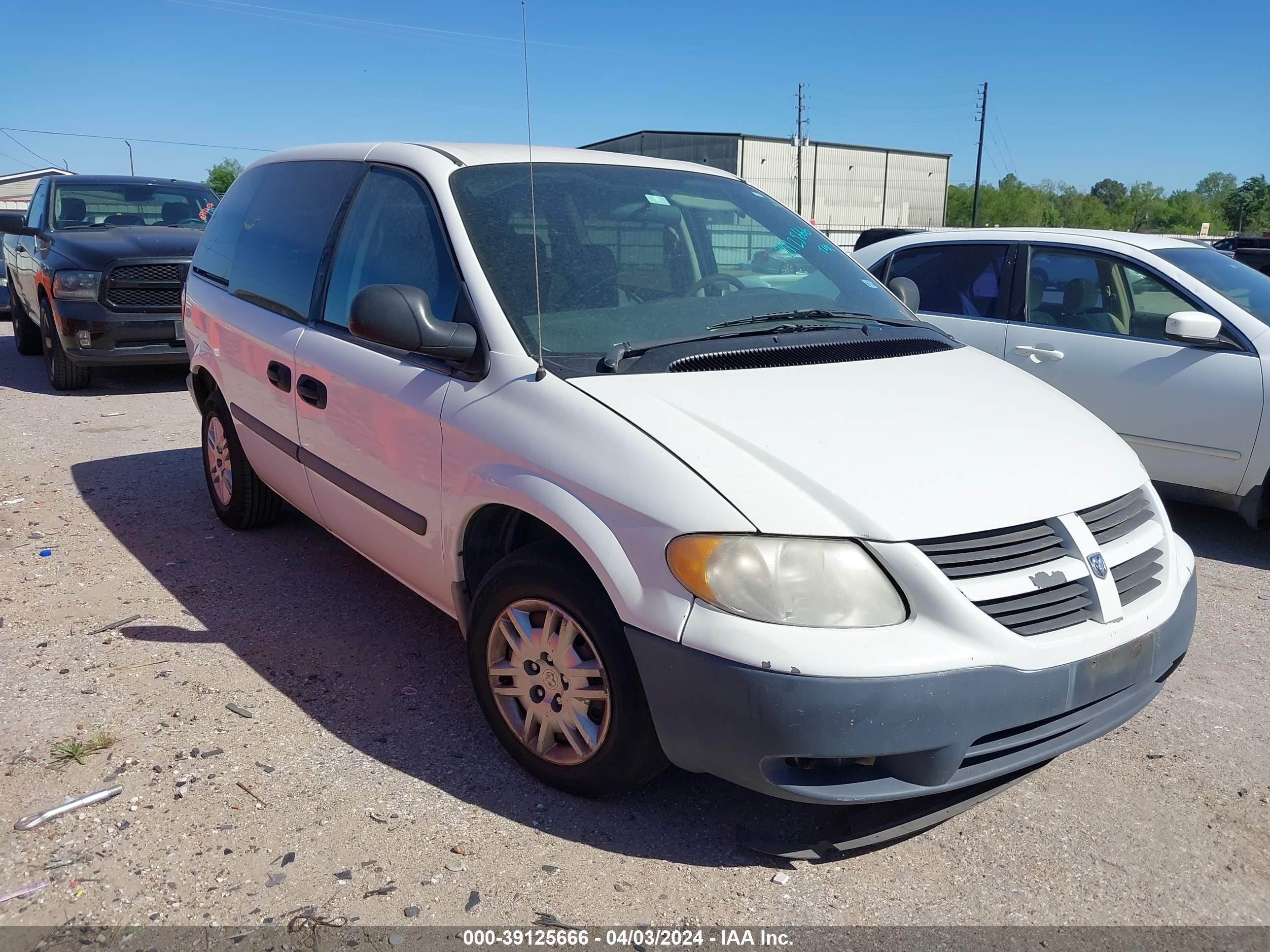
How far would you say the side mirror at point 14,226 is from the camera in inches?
396

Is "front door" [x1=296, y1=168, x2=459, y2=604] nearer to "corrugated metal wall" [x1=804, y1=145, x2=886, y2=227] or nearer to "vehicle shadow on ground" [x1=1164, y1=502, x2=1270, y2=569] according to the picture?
"vehicle shadow on ground" [x1=1164, y1=502, x2=1270, y2=569]

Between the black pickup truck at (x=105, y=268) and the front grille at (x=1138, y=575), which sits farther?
the black pickup truck at (x=105, y=268)

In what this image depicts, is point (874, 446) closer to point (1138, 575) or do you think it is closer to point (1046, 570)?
point (1046, 570)

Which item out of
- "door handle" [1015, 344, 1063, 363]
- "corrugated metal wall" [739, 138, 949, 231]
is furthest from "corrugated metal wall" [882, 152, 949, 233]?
"door handle" [1015, 344, 1063, 363]

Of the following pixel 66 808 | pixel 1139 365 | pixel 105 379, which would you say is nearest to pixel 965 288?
pixel 1139 365

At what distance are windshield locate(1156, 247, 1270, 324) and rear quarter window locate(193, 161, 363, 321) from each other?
14.8 ft

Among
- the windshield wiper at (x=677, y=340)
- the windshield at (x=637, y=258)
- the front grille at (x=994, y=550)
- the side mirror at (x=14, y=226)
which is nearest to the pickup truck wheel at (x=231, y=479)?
the windshield at (x=637, y=258)

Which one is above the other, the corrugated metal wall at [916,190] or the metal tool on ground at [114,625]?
the corrugated metal wall at [916,190]

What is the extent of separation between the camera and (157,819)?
286cm

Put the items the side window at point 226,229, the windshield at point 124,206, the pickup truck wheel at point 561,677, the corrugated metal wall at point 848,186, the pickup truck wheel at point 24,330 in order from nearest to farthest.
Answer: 1. the pickup truck wheel at point 561,677
2. the side window at point 226,229
3. the windshield at point 124,206
4. the pickup truck wheel at point 24,330
5. the corrugated metal wall at point 848,186

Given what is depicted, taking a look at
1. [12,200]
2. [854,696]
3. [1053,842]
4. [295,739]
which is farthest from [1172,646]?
[12,200]

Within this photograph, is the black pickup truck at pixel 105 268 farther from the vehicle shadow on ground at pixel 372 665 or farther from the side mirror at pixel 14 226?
the vehicle shadow on ground at pixel 372 665

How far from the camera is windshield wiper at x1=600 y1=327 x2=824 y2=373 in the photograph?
116 inches

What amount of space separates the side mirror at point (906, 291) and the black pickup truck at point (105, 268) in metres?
6.75
